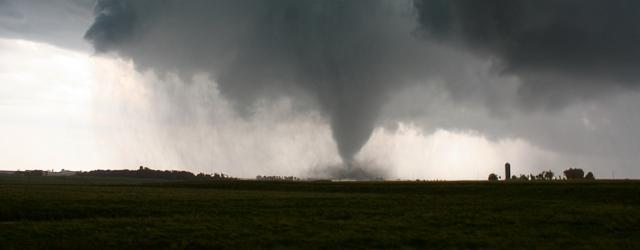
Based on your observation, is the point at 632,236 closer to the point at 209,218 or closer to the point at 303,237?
the point at 303,237

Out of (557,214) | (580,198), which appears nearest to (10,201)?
(557,214)

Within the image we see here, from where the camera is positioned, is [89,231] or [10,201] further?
[10,201]

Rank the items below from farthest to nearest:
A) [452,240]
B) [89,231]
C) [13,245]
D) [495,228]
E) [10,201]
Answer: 1. [10,201]
2. [495,228]
3. [89,231]
4. [452,240]
5. [13,245]

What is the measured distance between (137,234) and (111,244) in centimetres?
282

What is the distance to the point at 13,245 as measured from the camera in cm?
2872

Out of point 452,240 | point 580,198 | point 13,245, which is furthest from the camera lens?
point 580,198

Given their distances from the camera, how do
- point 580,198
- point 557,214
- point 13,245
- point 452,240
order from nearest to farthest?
point 13,245 → point 452,240 → point 557,214 → point 580,198

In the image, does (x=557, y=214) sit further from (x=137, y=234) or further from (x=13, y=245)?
(x=13, y=245)

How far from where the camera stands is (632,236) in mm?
33000

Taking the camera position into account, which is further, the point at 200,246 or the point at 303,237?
the point at 303,237

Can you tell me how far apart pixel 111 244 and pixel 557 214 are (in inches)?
1299

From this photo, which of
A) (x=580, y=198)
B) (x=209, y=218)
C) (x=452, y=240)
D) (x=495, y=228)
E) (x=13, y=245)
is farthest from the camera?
(x=580, y=198)

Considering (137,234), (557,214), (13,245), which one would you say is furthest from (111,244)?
(557,214)

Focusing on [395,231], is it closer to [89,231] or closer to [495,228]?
[495,228]
